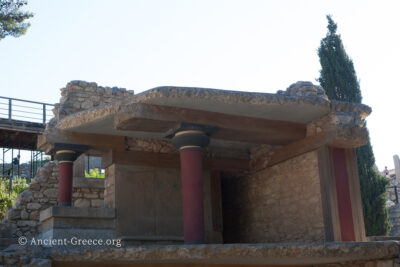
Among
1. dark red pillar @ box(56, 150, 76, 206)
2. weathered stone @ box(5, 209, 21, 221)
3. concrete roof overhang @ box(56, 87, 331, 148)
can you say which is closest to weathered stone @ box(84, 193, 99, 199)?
weathered stone @ box(5, 209, 21, 221)

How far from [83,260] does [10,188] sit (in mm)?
10587

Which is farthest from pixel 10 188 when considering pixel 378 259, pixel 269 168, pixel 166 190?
pixel 378 259

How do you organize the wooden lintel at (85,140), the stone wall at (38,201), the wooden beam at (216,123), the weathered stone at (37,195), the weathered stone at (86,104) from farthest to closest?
the weathered stone at (37,195), the stone wall at (38,201), the weathered stone at (86,104), the wooden lintel at (85,140), the wooden beam at (216,123)

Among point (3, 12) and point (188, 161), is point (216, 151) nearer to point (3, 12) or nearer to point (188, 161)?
point (188, 161)

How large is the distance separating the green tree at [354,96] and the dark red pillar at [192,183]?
6883mm

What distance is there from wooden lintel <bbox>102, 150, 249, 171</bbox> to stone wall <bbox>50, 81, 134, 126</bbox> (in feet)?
4.25

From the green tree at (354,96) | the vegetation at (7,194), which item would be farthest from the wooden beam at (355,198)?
the vegetation at (7,194)

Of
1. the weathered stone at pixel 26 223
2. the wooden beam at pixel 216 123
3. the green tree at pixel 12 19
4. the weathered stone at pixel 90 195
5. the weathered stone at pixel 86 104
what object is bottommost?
→ the weathered stone at pixel 26 223

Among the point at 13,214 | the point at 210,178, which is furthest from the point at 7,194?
the point at 210,178

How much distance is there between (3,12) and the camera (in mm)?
12586

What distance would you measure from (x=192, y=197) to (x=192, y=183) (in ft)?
0.70

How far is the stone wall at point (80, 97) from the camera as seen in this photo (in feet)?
34.6

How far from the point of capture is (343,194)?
8.96 meters

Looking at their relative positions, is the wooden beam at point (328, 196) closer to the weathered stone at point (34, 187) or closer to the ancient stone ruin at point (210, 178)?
the ancient stone ruin at point (210, 178)
